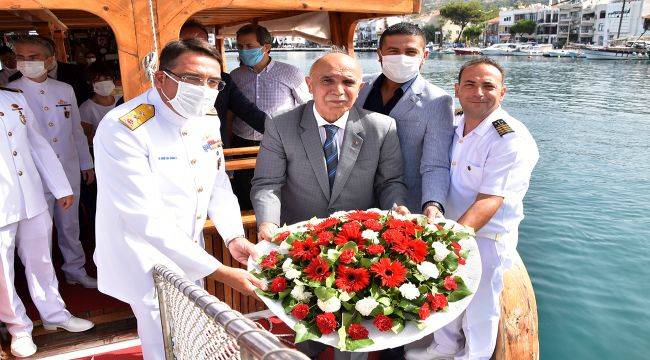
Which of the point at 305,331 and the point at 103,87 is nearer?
the point at 305,331

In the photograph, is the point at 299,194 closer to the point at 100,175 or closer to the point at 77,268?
the point at 100,175

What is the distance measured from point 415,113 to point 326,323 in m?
1.58

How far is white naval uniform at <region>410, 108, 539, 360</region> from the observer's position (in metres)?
2.43

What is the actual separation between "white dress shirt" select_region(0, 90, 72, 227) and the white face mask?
2.21 metres

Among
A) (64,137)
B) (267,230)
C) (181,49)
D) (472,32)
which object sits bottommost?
(267,230)

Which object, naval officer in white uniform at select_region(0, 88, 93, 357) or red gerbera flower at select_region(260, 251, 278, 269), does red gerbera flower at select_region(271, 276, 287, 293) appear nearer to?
red gerbera flower at select_region(260, 251, 278, 269)

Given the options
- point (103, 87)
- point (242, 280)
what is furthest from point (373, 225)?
point (103, 87)

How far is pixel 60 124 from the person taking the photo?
3.59 meters

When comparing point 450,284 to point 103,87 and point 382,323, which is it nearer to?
point 382,323

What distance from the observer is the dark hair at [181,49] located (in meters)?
2.04

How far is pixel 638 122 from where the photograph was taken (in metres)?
17.4

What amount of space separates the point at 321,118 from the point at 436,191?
754 millimetres

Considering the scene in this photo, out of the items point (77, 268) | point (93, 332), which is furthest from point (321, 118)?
point (77, 268)

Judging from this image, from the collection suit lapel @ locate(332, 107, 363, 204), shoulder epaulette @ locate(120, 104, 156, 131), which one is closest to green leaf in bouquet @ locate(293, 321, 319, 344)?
suit lapel @ locate(332, 107, 363, 204)
